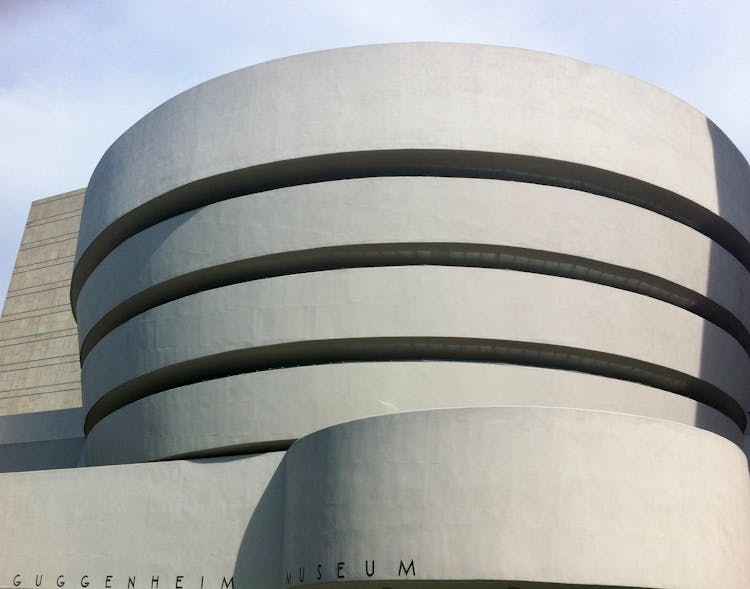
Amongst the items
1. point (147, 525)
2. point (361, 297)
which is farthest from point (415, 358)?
point (147, 525)

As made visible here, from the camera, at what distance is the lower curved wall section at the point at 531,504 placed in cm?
1560

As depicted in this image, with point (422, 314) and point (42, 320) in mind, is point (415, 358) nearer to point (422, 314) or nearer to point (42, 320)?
point (422, 314)

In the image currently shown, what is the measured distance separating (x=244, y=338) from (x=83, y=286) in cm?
849

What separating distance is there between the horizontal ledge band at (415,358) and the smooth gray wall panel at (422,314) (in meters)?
0.19

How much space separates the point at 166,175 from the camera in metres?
24.2

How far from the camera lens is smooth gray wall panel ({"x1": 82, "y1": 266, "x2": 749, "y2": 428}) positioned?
68.9 feet

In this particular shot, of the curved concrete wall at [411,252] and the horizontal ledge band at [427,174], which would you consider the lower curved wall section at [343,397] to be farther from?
the horizontal ledge band at [427,174]

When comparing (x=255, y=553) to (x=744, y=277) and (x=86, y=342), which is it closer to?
(x=86, y=342)

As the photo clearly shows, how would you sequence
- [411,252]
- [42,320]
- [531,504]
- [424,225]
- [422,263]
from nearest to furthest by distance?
[531,504], [424,225], [411,252], [422,263], [42,320]

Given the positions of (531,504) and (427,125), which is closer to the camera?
(531,504)

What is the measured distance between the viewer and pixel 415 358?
21438 millimetres

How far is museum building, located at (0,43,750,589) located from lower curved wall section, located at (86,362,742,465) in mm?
51

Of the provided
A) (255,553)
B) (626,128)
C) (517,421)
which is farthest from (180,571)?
(626,128)

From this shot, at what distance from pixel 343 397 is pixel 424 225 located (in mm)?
4332
